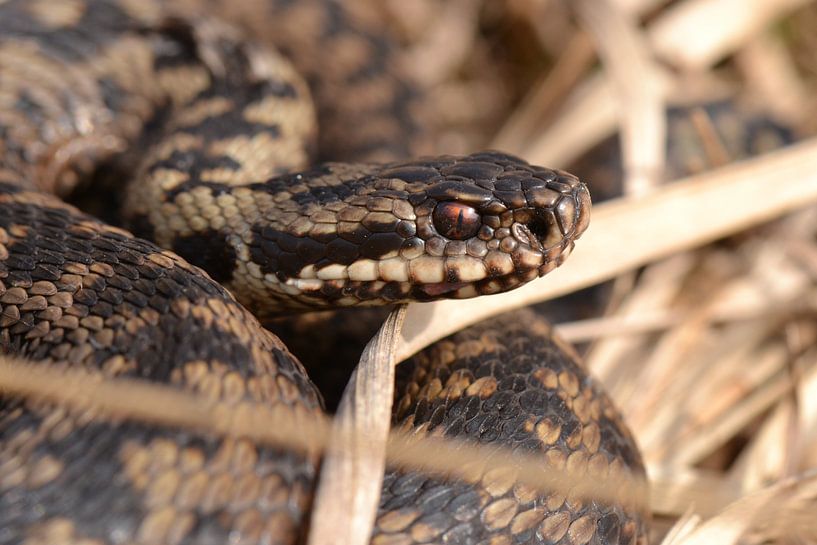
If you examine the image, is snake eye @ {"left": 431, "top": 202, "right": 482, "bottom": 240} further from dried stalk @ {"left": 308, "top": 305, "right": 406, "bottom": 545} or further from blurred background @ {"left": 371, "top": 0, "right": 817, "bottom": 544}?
blurred background @ {"left": 371, "top": 0, "right": 817, "bottom": 544}

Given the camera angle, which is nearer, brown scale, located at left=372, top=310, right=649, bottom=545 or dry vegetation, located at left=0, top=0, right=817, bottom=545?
brown scale, located at left=372, top=310, right=649, bottom=545

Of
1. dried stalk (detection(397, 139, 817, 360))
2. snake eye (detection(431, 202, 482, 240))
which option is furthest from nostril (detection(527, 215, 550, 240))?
dried stalk (detection(397, 139, 817, 360))

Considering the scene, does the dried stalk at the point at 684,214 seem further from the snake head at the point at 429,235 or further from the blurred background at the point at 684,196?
the snake head at the point at 429,235

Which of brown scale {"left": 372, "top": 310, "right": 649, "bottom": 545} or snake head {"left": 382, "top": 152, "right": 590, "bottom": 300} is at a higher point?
snake head {"left": 382, "top": 152, "right": 590, "bottom": 300}

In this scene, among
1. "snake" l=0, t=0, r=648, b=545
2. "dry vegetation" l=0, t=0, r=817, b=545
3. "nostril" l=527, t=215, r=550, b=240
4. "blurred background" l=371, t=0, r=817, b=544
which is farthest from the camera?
"blurred background" l=371, t=0, r=817, b=544

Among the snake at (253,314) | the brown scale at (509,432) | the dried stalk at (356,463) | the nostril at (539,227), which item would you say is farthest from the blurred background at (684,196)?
the dried stalk at (356,463)

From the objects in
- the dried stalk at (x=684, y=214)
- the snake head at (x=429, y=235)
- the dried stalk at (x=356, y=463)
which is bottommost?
the dried stalk at (x=356, y=463)

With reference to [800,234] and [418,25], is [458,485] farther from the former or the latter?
[418,25]

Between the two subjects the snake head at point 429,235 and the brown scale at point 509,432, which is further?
the snake head at point 429,235
